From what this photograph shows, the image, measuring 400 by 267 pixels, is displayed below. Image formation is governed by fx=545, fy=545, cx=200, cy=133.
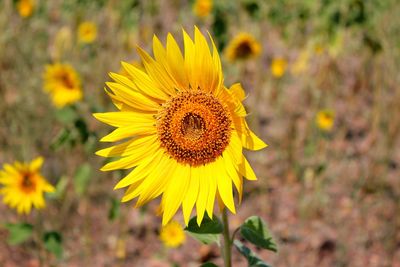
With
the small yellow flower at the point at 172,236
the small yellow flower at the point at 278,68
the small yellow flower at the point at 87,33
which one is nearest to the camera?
the small yellow flower at the point at 172,236

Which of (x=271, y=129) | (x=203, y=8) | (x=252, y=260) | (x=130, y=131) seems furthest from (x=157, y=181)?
(x=203, y=8)

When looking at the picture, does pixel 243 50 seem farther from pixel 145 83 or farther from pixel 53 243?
pixel 145 83

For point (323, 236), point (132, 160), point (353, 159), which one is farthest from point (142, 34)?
point (132, 160)

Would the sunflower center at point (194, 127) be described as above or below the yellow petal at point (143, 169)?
above

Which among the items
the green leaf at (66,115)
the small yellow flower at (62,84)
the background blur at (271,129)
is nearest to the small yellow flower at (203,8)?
the background blur at (271,129)

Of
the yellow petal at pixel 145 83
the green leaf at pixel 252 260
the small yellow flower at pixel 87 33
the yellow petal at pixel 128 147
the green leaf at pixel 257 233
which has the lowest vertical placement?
the green leaf at pixel 252 260

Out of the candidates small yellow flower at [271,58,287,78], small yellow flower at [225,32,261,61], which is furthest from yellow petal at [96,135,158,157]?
small yellow flower at [271,58,287,78]

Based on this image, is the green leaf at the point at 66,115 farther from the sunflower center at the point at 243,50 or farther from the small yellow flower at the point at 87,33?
the small yellow flower at the point at 87,33
